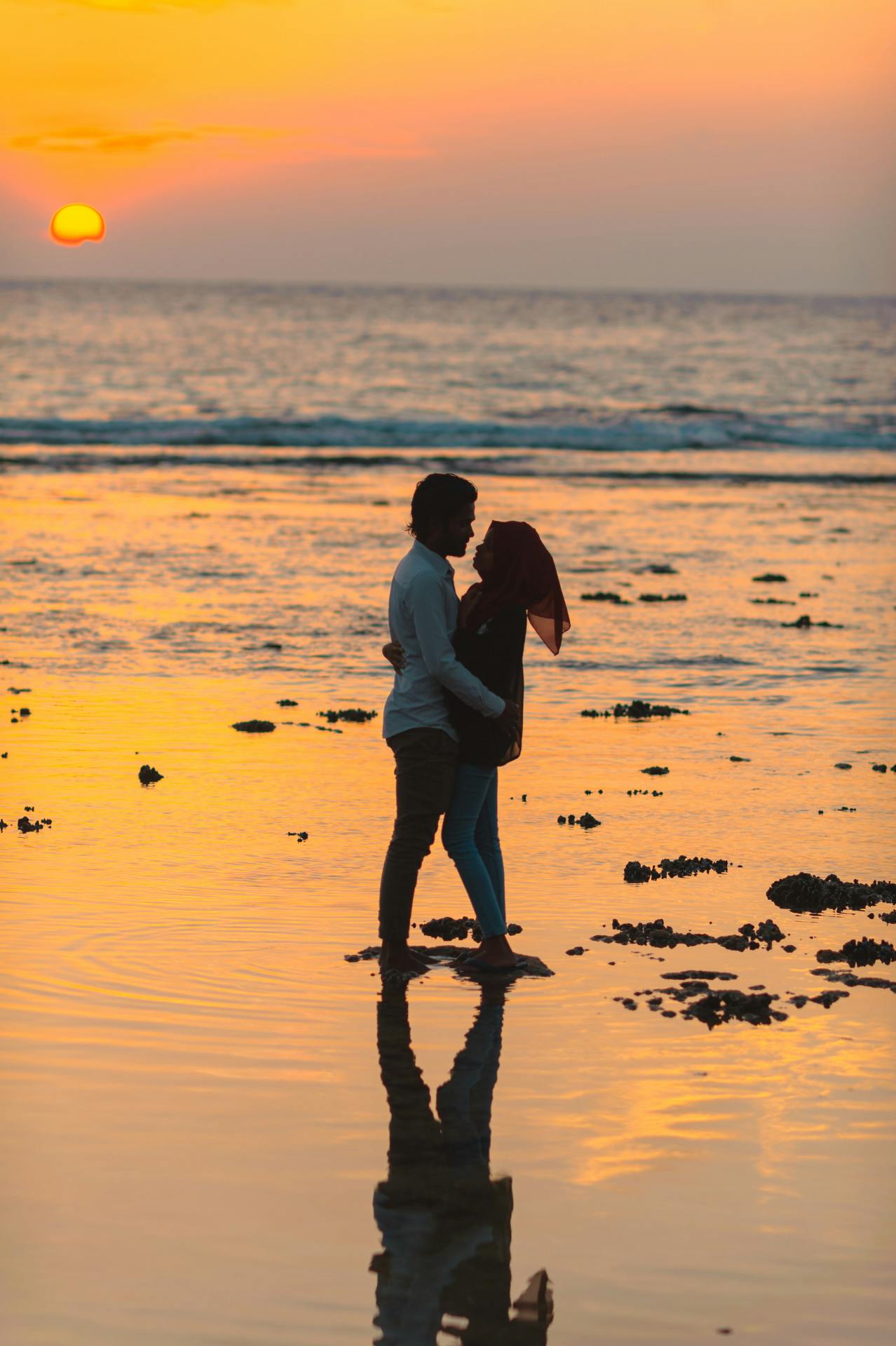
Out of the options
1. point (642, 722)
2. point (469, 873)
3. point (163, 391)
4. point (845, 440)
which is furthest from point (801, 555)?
point (163, 391)

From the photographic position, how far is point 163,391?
173ft

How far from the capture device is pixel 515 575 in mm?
6227

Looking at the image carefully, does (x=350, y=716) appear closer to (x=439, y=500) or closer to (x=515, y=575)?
(x=515, y=575)

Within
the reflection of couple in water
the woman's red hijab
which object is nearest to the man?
the woman's red hijab

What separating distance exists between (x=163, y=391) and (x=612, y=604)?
38.6m

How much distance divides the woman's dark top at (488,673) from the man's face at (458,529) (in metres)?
0.28

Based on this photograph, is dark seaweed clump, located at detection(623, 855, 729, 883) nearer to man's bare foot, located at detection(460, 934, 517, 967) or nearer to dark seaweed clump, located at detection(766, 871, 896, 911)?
dark seaweed clump, located at detection(766, 871, 896, 911)

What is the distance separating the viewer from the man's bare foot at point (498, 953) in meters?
6.21

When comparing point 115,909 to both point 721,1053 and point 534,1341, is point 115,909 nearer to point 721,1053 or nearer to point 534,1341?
point 721,1053

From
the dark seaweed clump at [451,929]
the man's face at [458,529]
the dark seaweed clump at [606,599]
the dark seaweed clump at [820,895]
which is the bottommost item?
the dark seaweed clump at [451,929]

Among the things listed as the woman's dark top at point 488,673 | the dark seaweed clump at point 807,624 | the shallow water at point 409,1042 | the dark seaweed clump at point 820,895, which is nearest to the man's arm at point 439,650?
the woman's dark top at point 488,673

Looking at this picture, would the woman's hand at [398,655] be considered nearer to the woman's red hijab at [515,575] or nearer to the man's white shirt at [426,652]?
the man's white shirt at [426,652]

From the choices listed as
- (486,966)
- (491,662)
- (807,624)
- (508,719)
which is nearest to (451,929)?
(486,966)

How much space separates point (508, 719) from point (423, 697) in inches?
12.8
